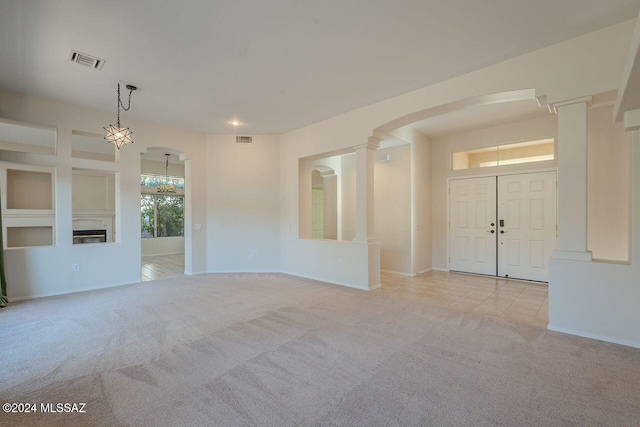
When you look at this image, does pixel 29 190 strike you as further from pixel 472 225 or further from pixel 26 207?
pixel 472 225

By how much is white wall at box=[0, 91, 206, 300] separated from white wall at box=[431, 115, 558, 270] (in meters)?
5.66

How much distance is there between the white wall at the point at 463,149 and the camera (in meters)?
5.36

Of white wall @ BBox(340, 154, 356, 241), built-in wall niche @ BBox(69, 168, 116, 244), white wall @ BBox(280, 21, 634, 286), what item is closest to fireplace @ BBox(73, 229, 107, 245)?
built-in wall niche @ BBox(69, 168, 116, 244)

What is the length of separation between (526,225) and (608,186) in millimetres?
1390

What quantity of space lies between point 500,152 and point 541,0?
13.5 ft

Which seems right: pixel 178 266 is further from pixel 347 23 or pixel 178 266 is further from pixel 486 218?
pixel 486 218

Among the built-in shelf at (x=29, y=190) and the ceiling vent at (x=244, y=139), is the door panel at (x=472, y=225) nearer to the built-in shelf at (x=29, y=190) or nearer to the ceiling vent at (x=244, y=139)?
the ceiling vent at (x=244, y=139)

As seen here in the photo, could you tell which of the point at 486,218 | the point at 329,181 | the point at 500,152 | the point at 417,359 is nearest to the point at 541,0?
the point at 417,359

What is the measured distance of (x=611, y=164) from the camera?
4.41 metres

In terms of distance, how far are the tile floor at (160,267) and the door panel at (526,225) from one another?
706 cm

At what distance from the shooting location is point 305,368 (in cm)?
234

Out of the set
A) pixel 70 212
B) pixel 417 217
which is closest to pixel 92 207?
pixel 70 212

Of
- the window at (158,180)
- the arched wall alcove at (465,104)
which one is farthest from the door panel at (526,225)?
the window at (158,180)

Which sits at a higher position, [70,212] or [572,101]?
[572,101]
